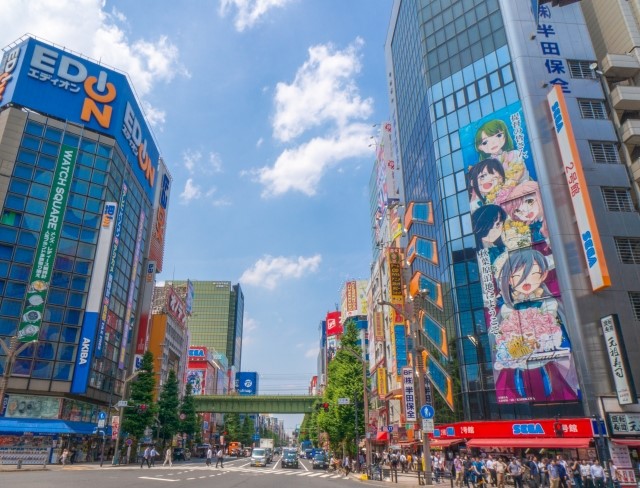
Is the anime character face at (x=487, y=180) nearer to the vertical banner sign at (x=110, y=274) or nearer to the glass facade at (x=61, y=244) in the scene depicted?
the vertical banner sign at (x=110, y=274)

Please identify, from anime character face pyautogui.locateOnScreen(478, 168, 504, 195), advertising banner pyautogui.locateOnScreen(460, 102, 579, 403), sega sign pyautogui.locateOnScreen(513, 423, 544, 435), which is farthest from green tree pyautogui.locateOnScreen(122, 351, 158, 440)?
anime character face pyautogui.locateOnScreen(478, 168, 504, 195)

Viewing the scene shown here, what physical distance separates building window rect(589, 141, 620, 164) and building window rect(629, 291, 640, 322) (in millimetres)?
11444

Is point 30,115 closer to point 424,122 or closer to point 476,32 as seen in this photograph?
point 424,122

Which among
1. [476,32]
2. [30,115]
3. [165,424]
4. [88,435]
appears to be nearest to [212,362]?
[165,424]

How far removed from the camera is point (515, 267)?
124ft

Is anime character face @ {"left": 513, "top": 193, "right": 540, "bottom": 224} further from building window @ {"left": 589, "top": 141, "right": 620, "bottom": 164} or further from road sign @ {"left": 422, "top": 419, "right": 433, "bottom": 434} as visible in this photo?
road sign @ {"left": 422, "top": 419, "right": 433, "bottom": 434}

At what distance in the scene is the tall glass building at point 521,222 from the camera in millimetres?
33594

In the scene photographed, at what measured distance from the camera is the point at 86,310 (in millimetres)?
53094

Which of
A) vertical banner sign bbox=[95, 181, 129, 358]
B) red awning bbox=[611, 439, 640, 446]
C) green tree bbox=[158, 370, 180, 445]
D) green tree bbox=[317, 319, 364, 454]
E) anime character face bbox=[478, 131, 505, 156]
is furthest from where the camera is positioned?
green tree bbox=[158, 370, 180, 445]

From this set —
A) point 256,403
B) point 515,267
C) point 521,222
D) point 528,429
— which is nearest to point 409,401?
point 528,429

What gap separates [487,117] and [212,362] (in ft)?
415

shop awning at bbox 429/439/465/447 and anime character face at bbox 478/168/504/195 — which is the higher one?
anime character face at bbox 478/168/504/195

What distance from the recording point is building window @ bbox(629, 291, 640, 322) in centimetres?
3362

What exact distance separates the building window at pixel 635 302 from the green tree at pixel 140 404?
4721cm
